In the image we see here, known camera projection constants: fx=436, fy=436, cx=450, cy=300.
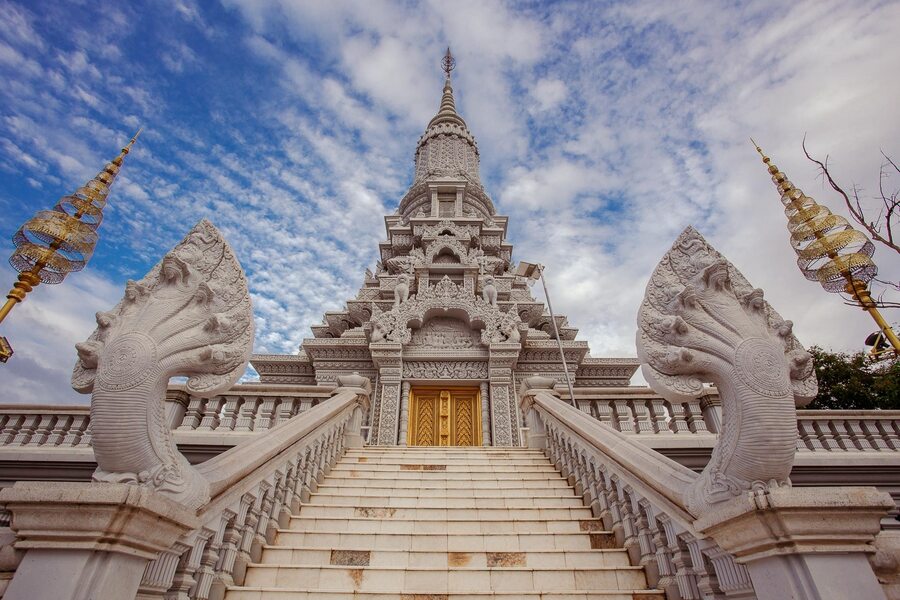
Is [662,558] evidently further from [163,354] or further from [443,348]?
[443,348]

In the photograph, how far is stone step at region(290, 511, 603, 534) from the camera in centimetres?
450

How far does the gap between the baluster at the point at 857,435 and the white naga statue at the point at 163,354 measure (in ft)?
29.0

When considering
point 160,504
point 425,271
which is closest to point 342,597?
point 160,504

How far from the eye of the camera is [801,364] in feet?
9.30

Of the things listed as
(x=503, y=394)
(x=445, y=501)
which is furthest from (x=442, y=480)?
(x=503, y=394)

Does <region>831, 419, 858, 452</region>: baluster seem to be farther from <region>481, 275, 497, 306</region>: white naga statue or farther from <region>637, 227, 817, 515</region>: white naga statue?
<region>481, 275, 497, 306</region>: white naga statue

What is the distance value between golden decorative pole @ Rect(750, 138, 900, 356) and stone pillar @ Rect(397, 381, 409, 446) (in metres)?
11.0

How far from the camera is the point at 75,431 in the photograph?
6875 millimetres

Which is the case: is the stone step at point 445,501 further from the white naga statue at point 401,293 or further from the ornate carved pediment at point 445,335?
the white naga statue at point 401,293

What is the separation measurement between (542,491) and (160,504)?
4467 millimetres

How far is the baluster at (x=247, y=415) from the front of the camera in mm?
7109

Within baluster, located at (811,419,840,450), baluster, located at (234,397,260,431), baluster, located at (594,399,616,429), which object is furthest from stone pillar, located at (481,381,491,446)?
baluster, located at (811,419,840,450)

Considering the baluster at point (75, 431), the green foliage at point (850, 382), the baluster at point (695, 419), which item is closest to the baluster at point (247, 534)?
the baluster at point (75, 431)

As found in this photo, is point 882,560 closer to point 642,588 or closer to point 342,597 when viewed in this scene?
point 642,588
